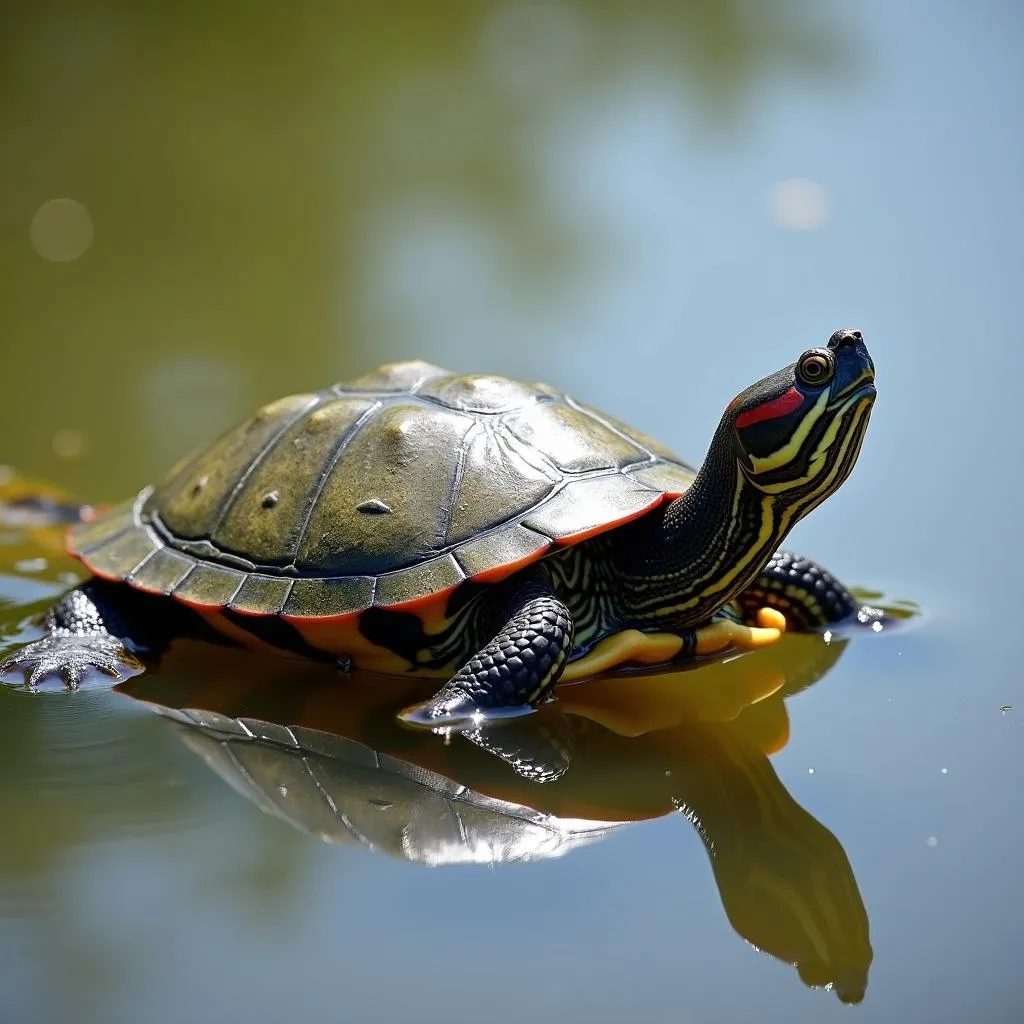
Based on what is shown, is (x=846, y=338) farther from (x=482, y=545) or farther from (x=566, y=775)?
(x=566, y=775)

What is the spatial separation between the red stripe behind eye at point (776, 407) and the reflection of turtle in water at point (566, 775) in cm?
108

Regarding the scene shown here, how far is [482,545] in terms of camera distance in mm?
4445

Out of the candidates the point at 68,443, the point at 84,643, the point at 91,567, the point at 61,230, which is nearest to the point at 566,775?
the point at 84,643

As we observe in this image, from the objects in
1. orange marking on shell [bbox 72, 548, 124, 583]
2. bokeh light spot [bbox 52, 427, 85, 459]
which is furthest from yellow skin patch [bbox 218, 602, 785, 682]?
bokeh light spot [bbox 52, 427, 85, 459]

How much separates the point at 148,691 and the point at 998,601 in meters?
3.61

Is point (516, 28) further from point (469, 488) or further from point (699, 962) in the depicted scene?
point (699, 962)

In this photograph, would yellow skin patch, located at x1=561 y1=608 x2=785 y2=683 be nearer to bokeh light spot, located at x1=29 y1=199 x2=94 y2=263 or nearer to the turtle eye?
the turtle eye

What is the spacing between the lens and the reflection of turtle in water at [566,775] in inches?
127

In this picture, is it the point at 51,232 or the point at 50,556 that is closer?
the point at 50,556

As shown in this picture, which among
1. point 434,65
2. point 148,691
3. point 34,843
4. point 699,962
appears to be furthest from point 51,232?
point 699,962

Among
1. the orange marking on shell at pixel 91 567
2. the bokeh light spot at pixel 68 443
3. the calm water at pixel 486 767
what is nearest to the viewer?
the calm water at pixel 486 767

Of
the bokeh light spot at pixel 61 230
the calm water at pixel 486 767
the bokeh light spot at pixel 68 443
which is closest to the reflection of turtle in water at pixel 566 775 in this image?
the calm water at pixel 486 767

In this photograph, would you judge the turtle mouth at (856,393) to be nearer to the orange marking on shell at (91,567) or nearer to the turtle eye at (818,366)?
the turtle eye at (818,366)

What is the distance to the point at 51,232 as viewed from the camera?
1095 centimetres
